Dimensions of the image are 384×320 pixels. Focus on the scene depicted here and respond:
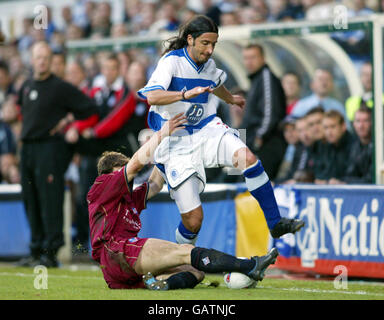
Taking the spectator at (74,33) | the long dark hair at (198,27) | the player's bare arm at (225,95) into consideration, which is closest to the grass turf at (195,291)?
the player's bare arm at (225,95)

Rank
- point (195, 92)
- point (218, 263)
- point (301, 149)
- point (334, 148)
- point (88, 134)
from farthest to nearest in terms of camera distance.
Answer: point (88, 134) < point (301, 149) < point (334, 148) < point (195, 92) < point (218, 263)

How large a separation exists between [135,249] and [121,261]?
0.50 feet

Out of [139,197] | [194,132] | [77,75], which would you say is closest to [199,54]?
[194,132]

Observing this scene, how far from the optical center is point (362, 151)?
9844 millimetres

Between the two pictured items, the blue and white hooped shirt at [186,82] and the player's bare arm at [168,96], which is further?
the blue and white hooped shirt at [186,82]

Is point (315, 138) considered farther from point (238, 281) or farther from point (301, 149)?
point (238, 281)

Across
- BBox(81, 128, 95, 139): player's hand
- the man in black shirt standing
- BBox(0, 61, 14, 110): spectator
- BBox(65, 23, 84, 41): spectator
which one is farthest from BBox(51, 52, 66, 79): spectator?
BBox(65, 23, 84, 41): spectator

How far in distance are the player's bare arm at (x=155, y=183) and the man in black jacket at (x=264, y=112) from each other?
3189 mm

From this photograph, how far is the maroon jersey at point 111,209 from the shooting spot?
6.92 meters

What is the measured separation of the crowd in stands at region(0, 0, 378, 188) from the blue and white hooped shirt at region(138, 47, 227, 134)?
8.55ft

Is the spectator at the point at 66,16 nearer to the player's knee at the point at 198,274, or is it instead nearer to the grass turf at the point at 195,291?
the grass turf at the point at 195,291

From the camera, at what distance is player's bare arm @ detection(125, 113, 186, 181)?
265 inches

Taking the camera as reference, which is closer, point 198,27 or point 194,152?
point 198,27
